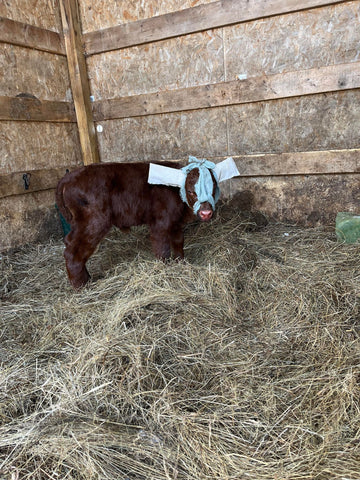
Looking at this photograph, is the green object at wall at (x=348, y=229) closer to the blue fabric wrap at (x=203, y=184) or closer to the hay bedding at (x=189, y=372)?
the hay bedding at (x=189, y=372)

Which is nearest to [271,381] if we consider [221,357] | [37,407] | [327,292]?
[221,357]

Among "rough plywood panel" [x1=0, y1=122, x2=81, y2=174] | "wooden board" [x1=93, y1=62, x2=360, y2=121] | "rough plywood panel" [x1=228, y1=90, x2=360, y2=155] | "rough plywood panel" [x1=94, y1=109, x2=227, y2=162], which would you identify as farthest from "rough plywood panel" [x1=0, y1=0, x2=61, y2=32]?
"rough plywood panel" [x1=228, y1=90, x2=360, y2=155]

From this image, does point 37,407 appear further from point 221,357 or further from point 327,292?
point 327,292

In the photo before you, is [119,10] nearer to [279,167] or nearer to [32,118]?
[32,118]

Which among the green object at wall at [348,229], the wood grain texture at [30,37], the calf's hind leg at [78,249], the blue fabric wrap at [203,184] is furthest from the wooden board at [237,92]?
the calf's hind leg at [78,249]

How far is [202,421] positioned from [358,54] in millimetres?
3718

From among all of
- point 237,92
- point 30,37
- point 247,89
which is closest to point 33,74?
point 30,37

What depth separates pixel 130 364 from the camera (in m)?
1.85

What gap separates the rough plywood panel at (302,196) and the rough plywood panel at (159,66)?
1.45 meters

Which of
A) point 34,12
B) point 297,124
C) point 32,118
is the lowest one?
point 297,124

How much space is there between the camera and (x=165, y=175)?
9.50ft

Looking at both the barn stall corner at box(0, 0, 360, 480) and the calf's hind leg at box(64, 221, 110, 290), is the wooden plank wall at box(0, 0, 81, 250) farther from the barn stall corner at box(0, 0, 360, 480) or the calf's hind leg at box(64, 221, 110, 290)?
the calf's hind leg at box(64, 221, 110, 290)

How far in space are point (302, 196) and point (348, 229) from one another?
0.78m

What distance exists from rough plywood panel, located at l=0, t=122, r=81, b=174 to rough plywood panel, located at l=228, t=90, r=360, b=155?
7.76ft
